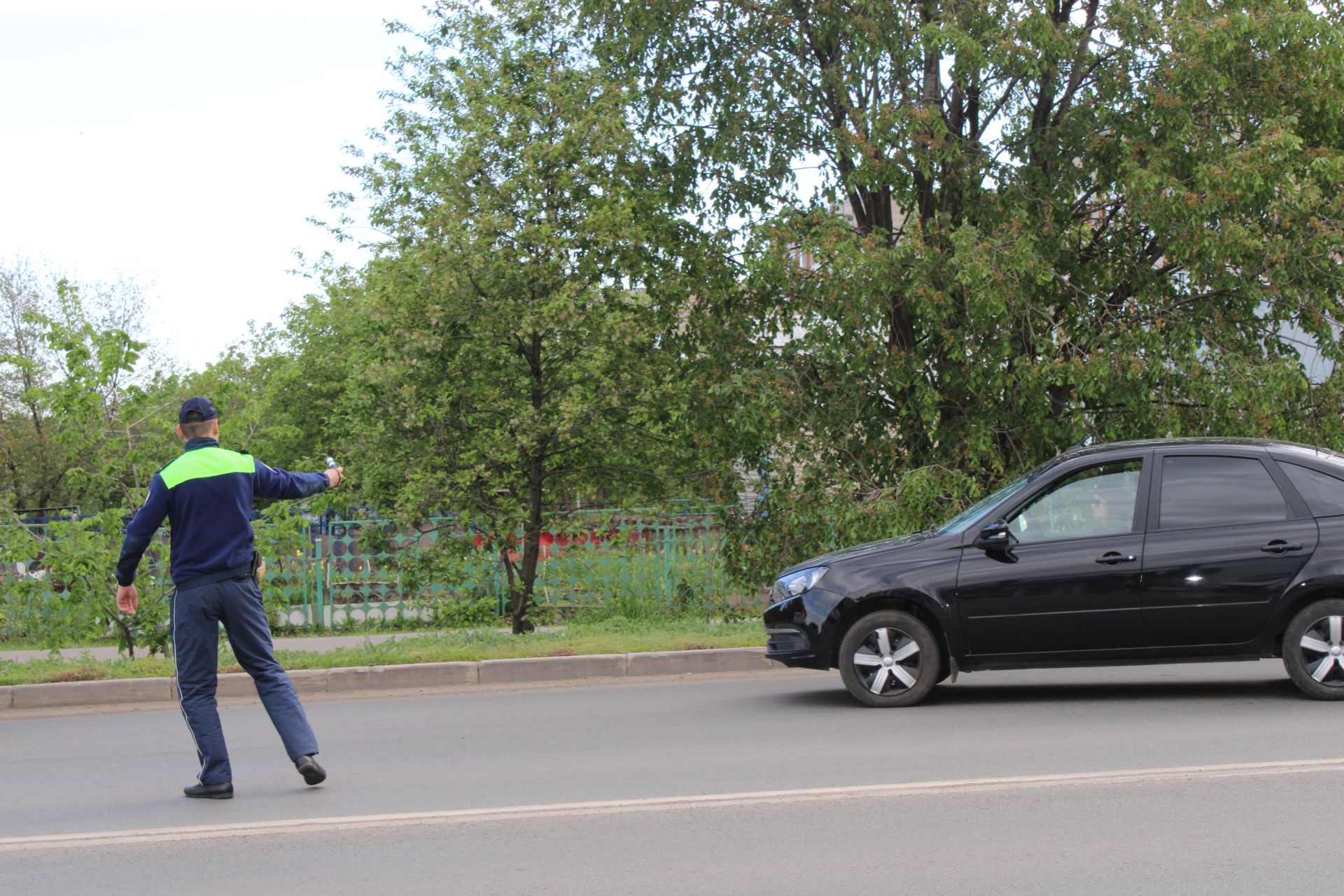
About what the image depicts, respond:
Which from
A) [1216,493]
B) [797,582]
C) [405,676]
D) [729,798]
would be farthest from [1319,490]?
[405,676]

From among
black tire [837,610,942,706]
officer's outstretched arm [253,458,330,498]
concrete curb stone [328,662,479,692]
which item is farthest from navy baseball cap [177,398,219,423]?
concrete curb stone [328,662,479,692]

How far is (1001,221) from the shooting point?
43.5 feet

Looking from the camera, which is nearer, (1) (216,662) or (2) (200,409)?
(1) (216,662)

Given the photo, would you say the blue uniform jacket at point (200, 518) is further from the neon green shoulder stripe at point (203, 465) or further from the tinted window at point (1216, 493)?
the tinted window at point (1216, 493)

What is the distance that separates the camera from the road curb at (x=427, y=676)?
33.6 feet

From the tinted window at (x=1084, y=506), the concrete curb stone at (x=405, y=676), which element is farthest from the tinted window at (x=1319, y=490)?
the concrete curb stone at (x=405, y=676)

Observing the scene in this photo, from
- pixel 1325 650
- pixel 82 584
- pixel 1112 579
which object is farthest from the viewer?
pixel 82 584

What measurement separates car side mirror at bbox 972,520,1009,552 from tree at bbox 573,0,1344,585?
14.5 feet

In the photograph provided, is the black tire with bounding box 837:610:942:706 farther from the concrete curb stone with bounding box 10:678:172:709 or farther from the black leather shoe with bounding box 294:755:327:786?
the concrete curb stone with bounding box 10:678:172:709

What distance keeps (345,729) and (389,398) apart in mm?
6110

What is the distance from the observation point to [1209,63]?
496 inches

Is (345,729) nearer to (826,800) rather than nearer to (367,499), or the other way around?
(826,800)

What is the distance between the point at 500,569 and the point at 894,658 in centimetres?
862

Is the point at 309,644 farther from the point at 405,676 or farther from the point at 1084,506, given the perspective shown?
the point at 1084,506
